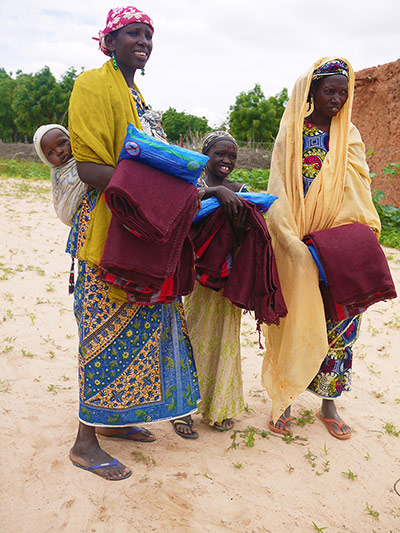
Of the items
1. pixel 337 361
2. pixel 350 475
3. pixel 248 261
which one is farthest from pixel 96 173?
pixel 350 475

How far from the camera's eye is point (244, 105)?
3503cm

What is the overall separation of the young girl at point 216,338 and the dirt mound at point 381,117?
6.32 metres

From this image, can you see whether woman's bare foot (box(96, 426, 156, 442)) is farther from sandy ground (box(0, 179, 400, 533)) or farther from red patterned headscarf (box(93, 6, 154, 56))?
red patterned headscarf (box(93, 6, 154, 56))

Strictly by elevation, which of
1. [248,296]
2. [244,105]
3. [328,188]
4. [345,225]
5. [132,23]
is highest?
[244,105]

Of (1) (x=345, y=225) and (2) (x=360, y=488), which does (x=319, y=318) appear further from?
(2) (x=360, y=488)

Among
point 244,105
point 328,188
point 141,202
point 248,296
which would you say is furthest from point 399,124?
point 244,105

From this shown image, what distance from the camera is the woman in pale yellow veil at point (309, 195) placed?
8.38 ft

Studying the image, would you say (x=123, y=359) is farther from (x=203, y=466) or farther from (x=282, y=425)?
(x=282, y=425)

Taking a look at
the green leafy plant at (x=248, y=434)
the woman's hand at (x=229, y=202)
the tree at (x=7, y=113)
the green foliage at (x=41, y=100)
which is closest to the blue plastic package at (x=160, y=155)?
the woman's hand at (x=229, y=202)

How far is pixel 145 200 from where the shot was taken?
1.87 metres

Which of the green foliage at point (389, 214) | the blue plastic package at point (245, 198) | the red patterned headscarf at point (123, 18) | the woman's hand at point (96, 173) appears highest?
the red patterned headscarf at point (123, 18)

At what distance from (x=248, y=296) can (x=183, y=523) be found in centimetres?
108

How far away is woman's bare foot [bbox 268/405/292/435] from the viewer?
2914mm

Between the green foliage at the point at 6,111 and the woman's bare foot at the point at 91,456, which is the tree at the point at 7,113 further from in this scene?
the woman's bare foot at the point at 91,456
